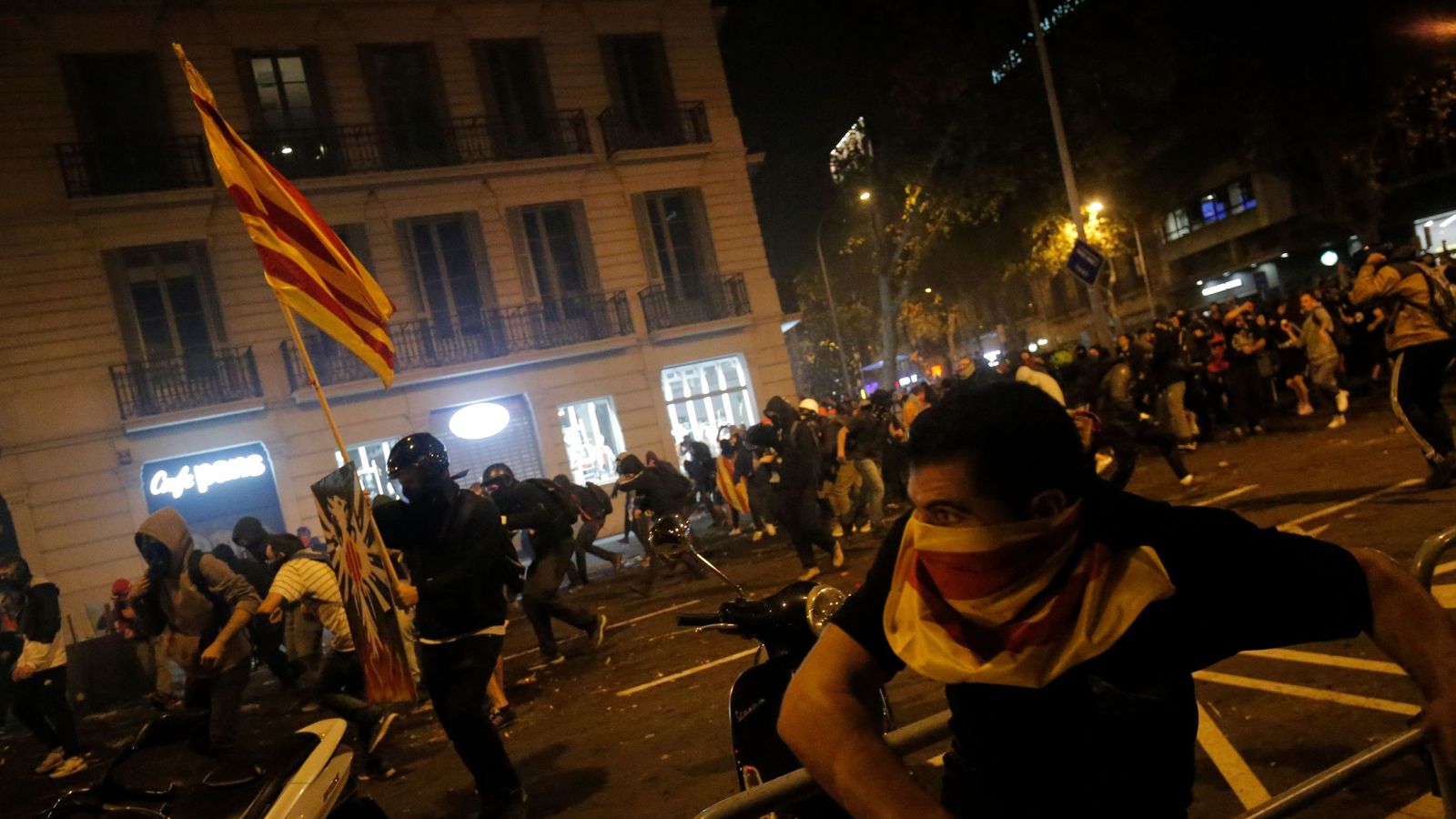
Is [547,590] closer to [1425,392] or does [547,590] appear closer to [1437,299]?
[1425,392]

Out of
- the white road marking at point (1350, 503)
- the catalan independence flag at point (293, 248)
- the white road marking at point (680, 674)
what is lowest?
the white road marking at point (680, 674)

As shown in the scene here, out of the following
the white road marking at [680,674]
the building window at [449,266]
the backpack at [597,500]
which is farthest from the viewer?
the building window at [449,266]

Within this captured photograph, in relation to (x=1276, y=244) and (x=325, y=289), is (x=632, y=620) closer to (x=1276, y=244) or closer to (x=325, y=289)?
(x=325, y=289)

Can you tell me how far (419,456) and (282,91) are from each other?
17723 mm

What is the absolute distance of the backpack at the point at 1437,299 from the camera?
21.9 ft

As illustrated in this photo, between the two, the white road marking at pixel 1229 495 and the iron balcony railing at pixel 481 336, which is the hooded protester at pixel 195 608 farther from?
the iron balcony railing at pixel 481 336

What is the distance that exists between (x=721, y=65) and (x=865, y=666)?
23.2 metres

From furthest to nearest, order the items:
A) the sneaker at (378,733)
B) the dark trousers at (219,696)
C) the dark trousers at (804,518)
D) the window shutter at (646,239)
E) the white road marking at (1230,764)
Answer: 1. the window shutter at (646,239)
2. the dark trousers at (804,518)
3. the dark trousers at (219,696)
4. the sneaker at (378,733)
5. the white road marking at (1230,764)

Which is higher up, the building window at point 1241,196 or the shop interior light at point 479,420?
the building window at point 1241,196

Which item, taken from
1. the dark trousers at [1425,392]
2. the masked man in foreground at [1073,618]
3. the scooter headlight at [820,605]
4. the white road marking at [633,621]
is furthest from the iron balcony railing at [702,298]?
the masked man in foreground at [1073,618]

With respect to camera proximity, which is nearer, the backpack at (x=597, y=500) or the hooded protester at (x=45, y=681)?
the hooded protester at (x=45, y=681)

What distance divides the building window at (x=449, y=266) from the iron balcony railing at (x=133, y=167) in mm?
4001

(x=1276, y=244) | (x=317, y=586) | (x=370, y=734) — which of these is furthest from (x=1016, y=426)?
(x=1276, y=244)

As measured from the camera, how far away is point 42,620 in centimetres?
807
